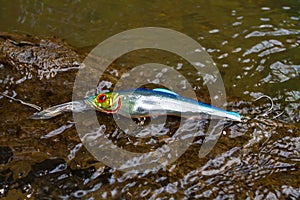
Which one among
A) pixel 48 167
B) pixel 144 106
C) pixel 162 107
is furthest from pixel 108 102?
pixel 48 167

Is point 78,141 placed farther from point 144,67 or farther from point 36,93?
point 144,67

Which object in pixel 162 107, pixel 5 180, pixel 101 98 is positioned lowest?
pixel 5 180

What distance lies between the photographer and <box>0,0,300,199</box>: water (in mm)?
2949

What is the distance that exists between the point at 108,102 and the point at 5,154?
94cm

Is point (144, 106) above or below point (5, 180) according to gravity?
above

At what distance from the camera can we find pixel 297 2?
20.2ft

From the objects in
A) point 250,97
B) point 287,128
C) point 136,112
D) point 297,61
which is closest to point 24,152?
point 136,112

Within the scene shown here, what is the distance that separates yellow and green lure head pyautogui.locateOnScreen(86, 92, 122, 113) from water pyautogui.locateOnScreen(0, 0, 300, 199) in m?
0.12

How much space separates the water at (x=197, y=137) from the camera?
9.68 feet

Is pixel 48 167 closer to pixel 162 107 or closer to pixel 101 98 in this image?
pixel 101 98

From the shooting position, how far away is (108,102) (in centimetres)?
341

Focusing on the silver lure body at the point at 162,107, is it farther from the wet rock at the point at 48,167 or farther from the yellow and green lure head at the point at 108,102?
the wet rock at the point at 48,167

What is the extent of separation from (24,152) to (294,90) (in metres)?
3.12

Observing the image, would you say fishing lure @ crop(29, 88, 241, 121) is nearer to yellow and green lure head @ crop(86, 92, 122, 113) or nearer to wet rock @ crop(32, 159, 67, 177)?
yellow and green lure head @ crop(86, 92, 122, 113)
